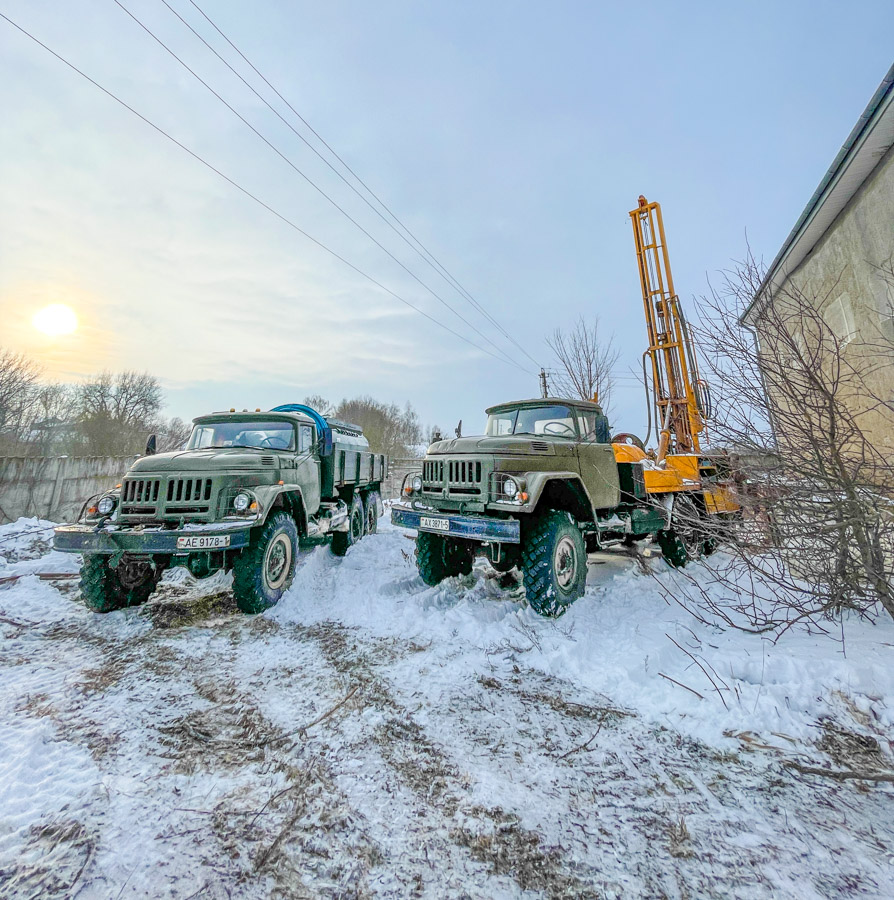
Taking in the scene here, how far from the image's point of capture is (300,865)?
1669 millimetres

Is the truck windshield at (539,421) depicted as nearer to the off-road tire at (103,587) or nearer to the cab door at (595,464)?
the cab door at (595,464)

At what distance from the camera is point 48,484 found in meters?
11.6

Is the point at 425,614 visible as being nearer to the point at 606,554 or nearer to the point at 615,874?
the point at 615,874

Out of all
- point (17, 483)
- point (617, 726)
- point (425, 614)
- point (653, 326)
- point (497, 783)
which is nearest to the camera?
point (497, 783)

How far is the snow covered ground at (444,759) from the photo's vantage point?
165 centimetres

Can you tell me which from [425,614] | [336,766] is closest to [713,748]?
[336,766]

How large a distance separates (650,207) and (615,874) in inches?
385

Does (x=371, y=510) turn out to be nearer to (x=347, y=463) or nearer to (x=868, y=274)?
(x=347, y=463)

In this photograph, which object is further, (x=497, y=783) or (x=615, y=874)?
(x=497, y=783)

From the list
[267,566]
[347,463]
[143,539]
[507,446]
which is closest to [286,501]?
[267,566]

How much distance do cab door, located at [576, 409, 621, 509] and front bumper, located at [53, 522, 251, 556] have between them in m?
4.02

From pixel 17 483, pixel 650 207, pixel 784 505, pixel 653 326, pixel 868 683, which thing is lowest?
pixel 868 683

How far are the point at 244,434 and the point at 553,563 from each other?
15.0ft

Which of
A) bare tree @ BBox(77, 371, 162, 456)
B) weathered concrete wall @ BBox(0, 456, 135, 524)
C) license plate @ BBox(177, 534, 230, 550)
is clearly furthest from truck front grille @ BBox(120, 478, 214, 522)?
bare tree @ BBox(77, 371, 162, 456)
